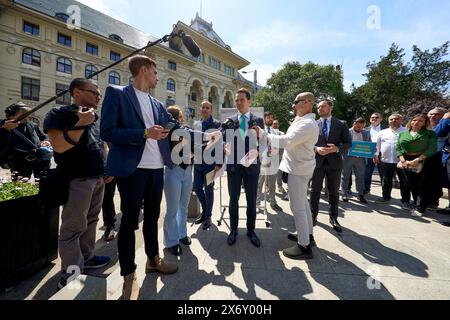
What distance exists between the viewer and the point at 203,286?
2250 mm

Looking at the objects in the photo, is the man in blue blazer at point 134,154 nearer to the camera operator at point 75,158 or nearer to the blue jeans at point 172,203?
the camera operator at point 75,158

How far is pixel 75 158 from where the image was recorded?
7.40 feet

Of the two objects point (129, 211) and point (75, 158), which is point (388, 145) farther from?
point (75, 158)

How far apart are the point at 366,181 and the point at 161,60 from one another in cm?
2777

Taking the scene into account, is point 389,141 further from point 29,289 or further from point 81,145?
point 29,289

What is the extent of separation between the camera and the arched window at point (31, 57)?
1887cm

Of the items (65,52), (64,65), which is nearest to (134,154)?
(64,65)

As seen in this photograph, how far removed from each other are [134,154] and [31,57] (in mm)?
25620

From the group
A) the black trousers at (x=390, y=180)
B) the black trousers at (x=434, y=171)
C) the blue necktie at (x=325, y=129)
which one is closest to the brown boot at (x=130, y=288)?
the blue necktie at (x=325, y=129)

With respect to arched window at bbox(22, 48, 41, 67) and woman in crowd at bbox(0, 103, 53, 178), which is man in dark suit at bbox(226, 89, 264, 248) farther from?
arched window at bbox(22, 48, 41, 67)

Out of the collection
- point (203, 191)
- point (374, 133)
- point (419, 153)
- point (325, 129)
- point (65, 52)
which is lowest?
point (203, 191)

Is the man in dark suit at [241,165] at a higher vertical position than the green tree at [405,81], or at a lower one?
lower

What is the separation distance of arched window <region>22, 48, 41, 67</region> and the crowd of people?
73.3 ft
